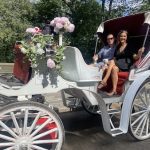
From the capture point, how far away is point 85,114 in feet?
27.1

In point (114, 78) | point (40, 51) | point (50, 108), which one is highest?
point (40, 51)

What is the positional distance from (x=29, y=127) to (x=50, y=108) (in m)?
0.38

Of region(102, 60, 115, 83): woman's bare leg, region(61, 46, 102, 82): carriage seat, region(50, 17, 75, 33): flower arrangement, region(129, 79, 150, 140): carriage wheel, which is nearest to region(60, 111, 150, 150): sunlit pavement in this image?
region(129, 79, 150, 140): carriage wheel

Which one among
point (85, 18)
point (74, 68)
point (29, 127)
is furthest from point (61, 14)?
point (29, 127)

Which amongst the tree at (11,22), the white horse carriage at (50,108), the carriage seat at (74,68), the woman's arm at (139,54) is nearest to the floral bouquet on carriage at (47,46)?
the white horse carriage at (50,108)

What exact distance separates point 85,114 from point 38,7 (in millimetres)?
12389

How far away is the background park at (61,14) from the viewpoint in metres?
17.8

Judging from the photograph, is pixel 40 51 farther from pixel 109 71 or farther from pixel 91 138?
pixel 91 138

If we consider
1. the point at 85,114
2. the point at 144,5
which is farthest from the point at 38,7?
the point at 85,114

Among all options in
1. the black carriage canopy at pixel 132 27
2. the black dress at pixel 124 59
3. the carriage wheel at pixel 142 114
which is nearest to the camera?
the carriage wheel at pixel 142 114

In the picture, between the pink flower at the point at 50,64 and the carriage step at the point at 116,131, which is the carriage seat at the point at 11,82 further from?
the carriage step at the point at 116,131

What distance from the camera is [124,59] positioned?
7012 millimetres

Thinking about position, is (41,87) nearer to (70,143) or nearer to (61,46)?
(61,46)

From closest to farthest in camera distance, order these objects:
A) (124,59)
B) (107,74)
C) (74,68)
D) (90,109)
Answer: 1. (74,68)
2. (107,74)
3. (124,59)
4. (90,109)
